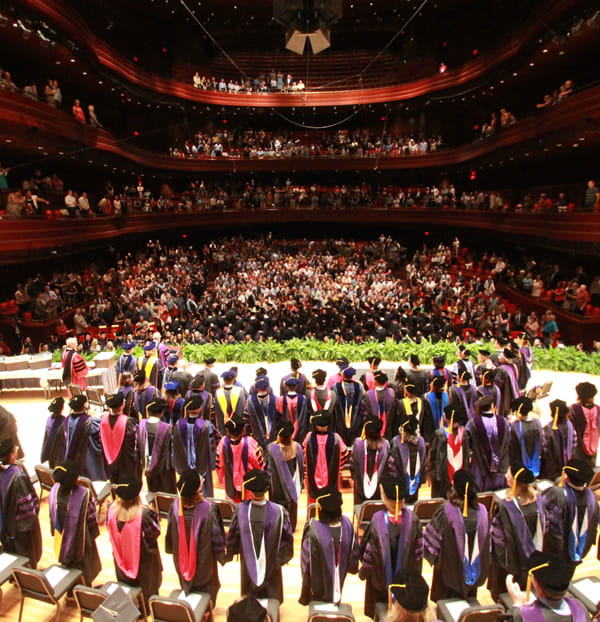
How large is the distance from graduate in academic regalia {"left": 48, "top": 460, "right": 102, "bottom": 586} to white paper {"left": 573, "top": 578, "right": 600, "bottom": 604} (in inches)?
174

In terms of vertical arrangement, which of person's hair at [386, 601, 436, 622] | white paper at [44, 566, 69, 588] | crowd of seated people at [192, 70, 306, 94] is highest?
crowd of seated people at [192, 70, 306, 94]

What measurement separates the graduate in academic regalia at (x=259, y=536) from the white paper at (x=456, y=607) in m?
1.39

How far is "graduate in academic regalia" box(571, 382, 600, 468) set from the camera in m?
5.95

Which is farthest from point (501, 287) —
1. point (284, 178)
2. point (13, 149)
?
point (13, 149)

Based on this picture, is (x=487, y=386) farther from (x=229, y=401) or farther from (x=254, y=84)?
(x=254, y=84)

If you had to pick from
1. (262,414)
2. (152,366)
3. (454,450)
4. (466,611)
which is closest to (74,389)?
(152,366)

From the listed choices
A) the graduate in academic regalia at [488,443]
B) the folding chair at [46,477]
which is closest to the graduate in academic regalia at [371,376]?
the graduate in academic regalia at [488,443]

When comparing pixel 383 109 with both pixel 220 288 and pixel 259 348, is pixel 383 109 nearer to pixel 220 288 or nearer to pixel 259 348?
pixel 220 288

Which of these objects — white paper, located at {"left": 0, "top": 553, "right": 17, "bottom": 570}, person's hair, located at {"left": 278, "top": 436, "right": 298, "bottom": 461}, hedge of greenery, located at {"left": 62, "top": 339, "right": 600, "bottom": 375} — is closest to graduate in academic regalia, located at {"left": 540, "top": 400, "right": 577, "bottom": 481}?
person's hair, located at {"left": 278, "top": 436, "right": 298, "bottom": 461}

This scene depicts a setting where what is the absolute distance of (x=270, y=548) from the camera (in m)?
3.97

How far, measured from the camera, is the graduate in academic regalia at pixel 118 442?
5863 millimetres

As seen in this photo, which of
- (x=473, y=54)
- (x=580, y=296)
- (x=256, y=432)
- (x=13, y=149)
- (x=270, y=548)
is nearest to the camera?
(x=270, y=548)

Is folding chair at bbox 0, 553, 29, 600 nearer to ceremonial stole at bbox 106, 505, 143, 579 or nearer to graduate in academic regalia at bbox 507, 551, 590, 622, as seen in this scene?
ceremonial stole at bbox 106, 505, 143, 579

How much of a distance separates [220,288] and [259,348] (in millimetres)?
6945
